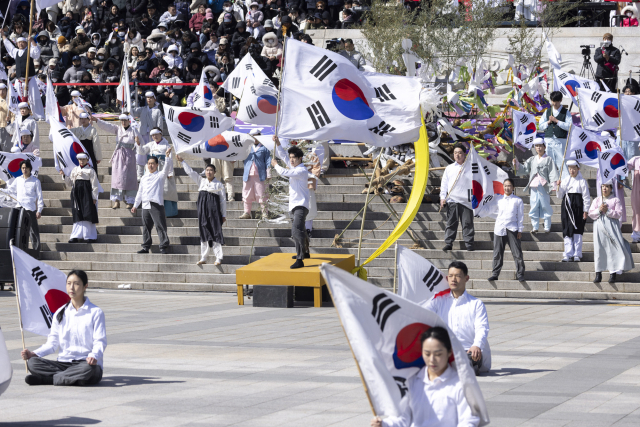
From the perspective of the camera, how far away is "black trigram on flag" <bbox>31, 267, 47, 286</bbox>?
8.67m

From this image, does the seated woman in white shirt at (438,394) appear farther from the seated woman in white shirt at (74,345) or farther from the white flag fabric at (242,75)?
the white flag fabric at (242,75)

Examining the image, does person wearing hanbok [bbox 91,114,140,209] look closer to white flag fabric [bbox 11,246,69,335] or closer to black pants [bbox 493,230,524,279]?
black pants [bbox 493,230,524,279]

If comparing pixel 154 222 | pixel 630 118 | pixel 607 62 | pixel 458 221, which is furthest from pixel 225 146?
pixel 607 62

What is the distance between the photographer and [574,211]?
669 inches

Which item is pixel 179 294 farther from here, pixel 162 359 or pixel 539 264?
pixel 162 359

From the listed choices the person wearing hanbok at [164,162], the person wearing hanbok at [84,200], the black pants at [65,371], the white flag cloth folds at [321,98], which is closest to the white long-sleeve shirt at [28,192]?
the person wearing hanbok at [84,200]

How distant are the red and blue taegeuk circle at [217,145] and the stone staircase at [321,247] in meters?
2.29

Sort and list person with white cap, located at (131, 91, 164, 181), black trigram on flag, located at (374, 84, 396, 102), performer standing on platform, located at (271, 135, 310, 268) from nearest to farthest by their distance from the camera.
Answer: black trigram on flag, located at (374, 84, 396, 102) < performer standing on platform, located at (271, 135, 310, 268) < person with white cap, located at (131, 91, 164, 181)

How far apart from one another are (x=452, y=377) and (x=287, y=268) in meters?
9.94

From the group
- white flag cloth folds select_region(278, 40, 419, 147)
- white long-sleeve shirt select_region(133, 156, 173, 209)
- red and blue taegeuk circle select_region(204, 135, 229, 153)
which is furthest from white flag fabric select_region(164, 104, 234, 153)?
white flag cloth folds select_region(278, 40, 419, 147)

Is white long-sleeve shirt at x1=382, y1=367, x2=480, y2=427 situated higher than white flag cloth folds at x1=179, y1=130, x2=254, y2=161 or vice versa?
white flag cloth folds at x1=179, y1=130, x2=254, y2=161

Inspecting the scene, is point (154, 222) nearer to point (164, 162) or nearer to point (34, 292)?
point (164, 162)

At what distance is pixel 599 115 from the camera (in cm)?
1733

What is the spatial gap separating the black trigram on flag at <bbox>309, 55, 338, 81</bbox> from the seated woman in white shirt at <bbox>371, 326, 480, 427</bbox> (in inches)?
317
